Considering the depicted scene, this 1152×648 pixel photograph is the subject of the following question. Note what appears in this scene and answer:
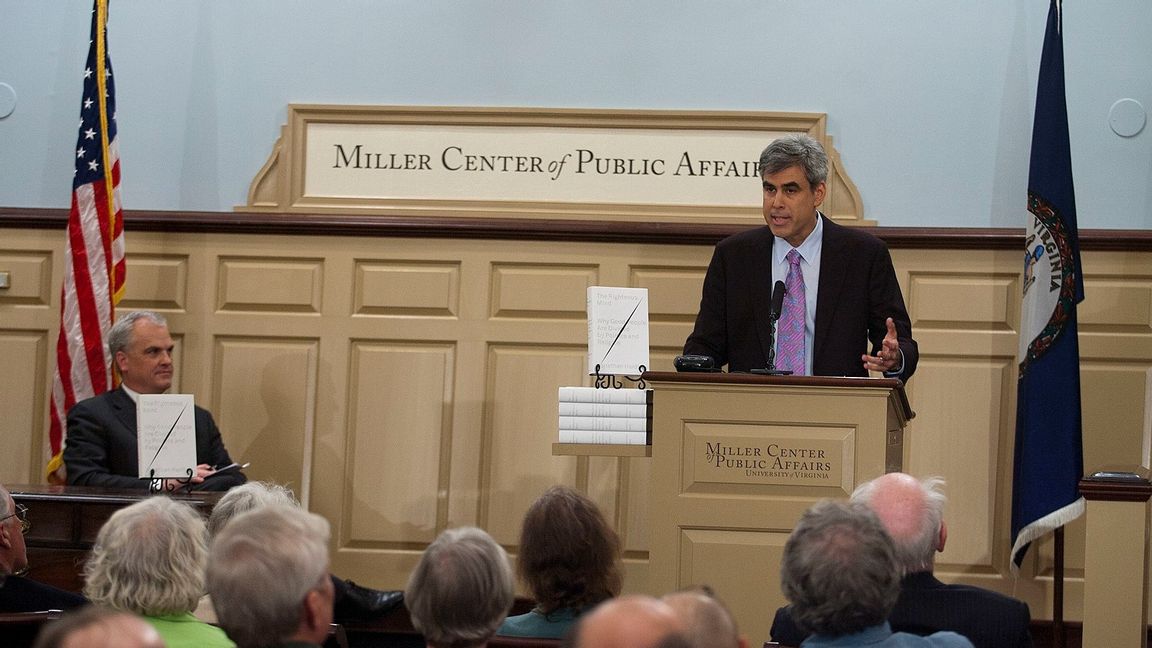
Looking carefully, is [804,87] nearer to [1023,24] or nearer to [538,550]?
[1023,24]

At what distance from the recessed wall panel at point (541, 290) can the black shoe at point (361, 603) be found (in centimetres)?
156

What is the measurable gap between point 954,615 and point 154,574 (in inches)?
62.7

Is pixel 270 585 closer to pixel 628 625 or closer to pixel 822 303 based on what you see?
pixel 628 625

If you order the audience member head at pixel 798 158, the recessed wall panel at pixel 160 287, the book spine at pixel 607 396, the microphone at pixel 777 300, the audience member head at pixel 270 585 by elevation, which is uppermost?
the audience member head at pixel 798 158

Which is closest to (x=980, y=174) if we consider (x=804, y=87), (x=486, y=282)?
(x=804, y=87)

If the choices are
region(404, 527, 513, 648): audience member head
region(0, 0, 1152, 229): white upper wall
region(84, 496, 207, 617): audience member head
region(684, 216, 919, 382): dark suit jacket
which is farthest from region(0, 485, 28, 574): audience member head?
region(0, 0, 1152, 229): white upper wall

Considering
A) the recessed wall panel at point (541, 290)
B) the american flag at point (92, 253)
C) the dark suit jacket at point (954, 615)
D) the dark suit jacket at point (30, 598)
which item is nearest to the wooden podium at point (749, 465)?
the dark suit jacket at point (954, 615)

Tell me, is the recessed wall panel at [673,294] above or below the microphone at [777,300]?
above

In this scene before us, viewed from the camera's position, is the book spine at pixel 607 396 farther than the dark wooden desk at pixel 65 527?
→ No

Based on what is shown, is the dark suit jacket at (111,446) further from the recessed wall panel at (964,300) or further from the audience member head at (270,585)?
the audience member head at (270,585)

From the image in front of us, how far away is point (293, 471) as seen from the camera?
6203 millimetres

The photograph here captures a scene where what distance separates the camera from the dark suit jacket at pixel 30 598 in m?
3.13

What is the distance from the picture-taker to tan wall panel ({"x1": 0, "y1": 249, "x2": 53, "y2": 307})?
638cm

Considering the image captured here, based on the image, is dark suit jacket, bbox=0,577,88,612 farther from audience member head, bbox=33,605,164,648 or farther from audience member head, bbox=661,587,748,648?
audience member head, bbox=661,587,748,648
